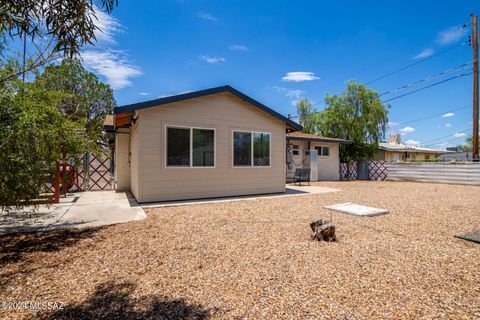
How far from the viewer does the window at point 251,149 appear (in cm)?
821

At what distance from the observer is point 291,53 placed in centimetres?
1692

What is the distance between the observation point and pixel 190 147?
738 cm

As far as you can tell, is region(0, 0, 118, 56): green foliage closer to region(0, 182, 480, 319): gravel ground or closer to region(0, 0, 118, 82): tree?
region(0, 0, 118, 82): tree

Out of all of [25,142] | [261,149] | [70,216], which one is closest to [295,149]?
[261,149]

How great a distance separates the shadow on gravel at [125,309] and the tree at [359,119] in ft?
62.1

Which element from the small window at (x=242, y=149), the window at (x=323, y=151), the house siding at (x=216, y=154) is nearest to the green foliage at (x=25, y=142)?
the house siding at (x=216, y=154)

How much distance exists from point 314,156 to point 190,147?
9653 mm

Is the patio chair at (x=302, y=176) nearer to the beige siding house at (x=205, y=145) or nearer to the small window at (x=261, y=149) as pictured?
the beige siding house at (x=205, y=145)

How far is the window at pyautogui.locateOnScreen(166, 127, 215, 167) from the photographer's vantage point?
7129 millimetres

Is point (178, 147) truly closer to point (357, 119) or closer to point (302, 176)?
point (302, 176)

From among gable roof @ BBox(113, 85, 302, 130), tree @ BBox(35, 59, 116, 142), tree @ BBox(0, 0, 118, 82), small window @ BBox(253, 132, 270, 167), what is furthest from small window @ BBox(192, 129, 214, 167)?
tree @ BBox(35, 59, 116, 142)

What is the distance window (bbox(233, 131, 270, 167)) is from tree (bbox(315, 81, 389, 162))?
12267 millimetres

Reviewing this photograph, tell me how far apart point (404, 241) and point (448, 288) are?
151 centimetres

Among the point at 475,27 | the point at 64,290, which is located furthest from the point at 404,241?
the point at 475,27
